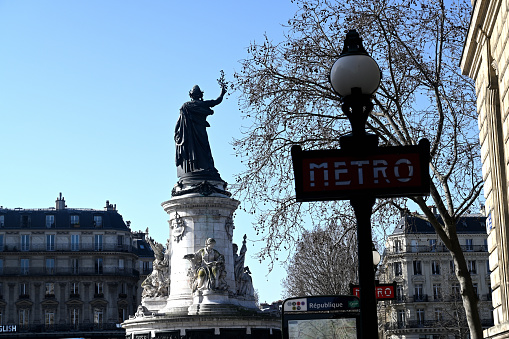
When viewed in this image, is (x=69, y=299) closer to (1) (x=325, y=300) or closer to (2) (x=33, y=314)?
(2) (x=33, y=314)

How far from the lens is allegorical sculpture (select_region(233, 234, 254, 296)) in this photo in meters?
45.0

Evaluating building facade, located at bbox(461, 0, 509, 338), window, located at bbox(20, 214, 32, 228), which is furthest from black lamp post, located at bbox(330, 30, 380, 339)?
window, located at bbox(20, 214, 32, 228)

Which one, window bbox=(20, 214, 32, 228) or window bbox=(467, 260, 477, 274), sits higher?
window bbox=(20, 214, 32, 228)

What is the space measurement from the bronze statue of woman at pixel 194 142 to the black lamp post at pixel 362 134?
36367 millimetres

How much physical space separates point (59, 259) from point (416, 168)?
276 ft

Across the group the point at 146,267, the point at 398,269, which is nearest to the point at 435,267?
the point at 398,269

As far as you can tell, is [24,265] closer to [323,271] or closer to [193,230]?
[323,271]

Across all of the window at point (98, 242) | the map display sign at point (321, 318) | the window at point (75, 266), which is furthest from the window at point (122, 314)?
the map display sign at point (321, 318)

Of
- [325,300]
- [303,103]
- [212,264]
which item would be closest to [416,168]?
[325,300]

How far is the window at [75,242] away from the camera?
91250mm

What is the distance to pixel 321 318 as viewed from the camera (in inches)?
590

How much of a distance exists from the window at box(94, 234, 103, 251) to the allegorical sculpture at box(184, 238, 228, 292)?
166ft

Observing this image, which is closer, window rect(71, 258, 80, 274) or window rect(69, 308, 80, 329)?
window rect(69, 308, 80, 329)

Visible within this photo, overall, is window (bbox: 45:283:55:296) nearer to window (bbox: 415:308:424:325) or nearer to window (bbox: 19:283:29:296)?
window (bbox: 19:283:29:296)
